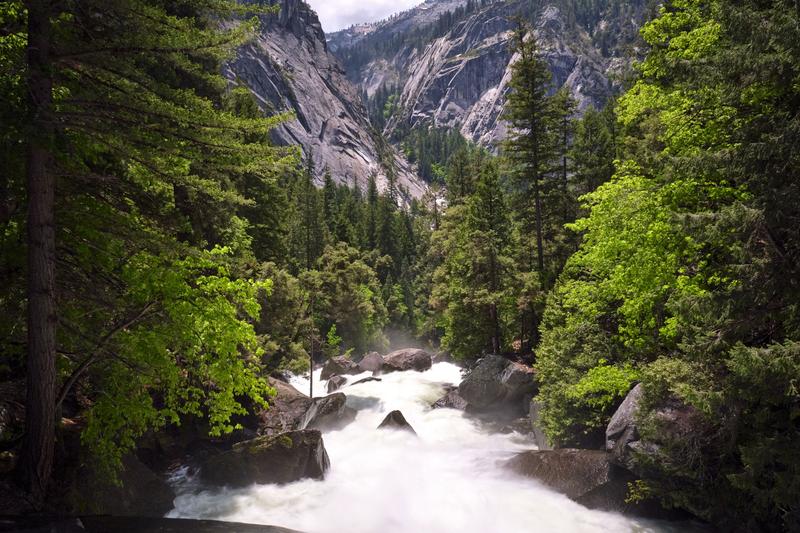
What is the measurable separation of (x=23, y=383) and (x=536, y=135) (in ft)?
82.5

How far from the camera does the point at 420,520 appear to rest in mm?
13602

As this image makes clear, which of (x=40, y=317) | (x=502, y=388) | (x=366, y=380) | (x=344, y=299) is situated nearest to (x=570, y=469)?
(x=502, y=388)

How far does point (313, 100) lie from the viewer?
165500 millimetres

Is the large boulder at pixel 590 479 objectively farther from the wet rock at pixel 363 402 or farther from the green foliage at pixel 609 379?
the wet rock at pixel 363 402

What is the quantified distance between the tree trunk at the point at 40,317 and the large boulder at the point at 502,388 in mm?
20553

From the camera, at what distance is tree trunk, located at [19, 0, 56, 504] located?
6820 mm

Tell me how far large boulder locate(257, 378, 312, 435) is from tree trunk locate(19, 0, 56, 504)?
573 inches

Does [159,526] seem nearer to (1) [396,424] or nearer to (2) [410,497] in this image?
(2) [410,497]

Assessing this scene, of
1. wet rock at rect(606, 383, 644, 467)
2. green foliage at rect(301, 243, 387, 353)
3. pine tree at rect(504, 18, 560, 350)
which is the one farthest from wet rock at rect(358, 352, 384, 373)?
wet rock at rect(606, 383, 644, 467)

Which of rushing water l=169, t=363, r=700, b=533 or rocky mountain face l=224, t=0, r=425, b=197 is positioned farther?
rocky mountain face l=224, t=0, r=425, b=197

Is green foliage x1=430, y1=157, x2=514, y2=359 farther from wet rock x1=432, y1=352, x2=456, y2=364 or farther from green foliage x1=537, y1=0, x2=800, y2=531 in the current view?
green foliage x1=537, y1=0, x2=800, y2=531

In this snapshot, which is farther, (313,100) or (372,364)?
(313,100)

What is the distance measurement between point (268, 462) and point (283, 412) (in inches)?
309

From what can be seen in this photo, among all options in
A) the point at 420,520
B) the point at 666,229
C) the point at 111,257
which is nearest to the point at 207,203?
the point at 111,257
